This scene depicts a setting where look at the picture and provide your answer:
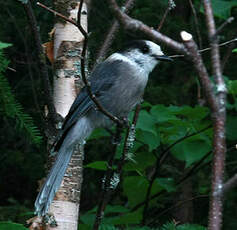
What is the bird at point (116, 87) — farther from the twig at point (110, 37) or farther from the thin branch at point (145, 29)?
the thin branch at point (145, 29)

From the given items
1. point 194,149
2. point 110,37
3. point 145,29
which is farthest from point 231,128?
point 145,29

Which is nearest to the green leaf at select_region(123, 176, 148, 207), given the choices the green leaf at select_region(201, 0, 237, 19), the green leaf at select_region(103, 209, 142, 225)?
the green leaf at select_region(103, 209, 142, 225)

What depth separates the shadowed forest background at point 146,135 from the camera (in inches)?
116

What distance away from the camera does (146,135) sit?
2.87 meters

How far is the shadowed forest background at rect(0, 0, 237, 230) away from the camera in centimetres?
295

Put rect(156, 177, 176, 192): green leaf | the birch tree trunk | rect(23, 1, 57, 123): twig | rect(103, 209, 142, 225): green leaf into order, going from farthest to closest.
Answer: rect(156, 177, 176, 192): green leaf < rect(103, 209, 142, 225): green leaf < the birch tree trunk < rect(23, 1, 57, 123): twig

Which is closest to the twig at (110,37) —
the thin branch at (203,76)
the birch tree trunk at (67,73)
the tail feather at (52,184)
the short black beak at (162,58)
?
the birch tree trunk at (67,73)

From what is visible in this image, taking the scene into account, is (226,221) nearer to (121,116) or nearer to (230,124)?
(230,124)

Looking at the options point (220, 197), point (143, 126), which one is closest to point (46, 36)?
point (143, 126)

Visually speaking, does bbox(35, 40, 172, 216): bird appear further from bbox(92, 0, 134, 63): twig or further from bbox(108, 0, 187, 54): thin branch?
bbox(108, 0, 187, 54): thin branch

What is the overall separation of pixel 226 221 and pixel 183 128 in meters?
1.18

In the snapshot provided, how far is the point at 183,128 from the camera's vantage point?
2.98m

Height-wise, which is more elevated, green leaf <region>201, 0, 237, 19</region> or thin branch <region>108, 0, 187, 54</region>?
green leaf <region>201, 0, 237, 19</region>

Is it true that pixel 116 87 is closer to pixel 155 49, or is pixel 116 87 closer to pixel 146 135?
pixel 155 49
